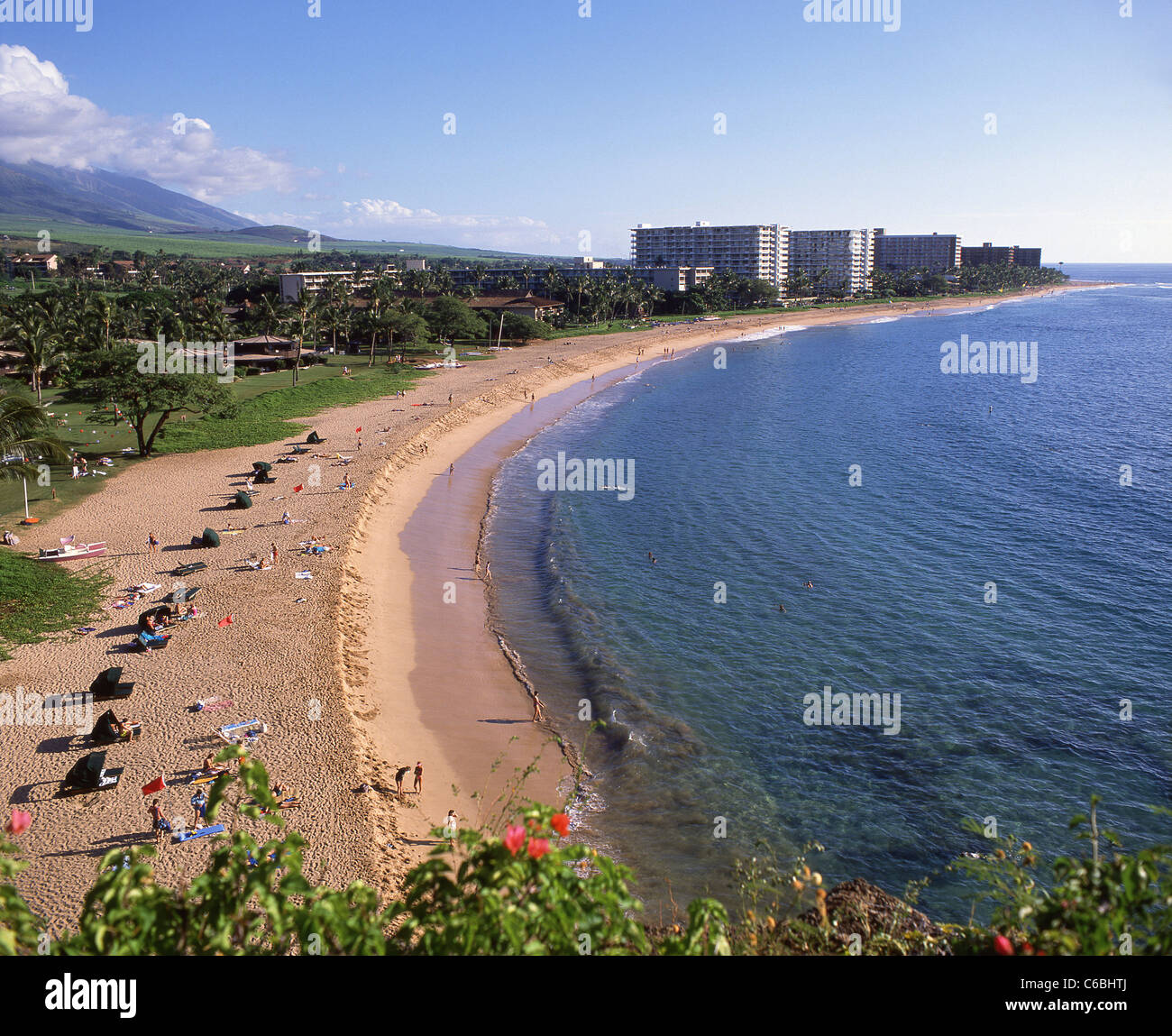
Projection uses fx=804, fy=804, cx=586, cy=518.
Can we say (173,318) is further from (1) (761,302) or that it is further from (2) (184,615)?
(1) (761,302)

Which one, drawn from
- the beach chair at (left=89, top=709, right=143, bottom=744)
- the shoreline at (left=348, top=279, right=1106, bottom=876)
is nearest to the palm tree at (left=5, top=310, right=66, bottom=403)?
the shoreline at (left=348, top=279, right=1106, bottom=876)

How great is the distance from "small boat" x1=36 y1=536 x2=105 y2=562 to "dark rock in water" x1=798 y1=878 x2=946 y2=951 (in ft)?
95.7

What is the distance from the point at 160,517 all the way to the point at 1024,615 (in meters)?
35.9

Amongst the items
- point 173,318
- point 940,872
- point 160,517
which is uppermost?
point 173,318

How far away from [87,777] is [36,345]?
51132 mm

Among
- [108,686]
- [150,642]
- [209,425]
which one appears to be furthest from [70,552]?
[209,425]

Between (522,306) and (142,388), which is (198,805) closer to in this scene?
(142,388)

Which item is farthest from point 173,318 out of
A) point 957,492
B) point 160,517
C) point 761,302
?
point 761,302

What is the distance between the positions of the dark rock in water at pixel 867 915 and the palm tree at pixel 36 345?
63269mm

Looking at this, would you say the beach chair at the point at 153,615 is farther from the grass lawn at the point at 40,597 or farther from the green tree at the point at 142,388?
the green tree at the point at 142,388

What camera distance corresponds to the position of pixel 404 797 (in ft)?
62.2

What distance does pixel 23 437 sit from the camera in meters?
29.6

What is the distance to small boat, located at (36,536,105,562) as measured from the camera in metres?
30.3
